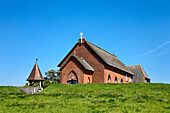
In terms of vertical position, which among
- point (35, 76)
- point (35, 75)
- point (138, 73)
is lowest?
point (35, 76)

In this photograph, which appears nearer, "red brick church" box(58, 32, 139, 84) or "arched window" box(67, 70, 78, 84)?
"red brick church" box(58, 32, 139, 84)

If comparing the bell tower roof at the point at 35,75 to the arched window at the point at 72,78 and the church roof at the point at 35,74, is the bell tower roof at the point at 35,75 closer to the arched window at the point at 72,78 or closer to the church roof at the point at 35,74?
the church roof at the point at 35,74

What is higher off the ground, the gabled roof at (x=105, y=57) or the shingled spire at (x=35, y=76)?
the gabled roof at (x=105, y=57)

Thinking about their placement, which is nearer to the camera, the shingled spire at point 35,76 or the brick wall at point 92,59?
the brick wall at point 92,59

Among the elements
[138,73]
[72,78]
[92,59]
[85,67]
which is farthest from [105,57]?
[138,73]

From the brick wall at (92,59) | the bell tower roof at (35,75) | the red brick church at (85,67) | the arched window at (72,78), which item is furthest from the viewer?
the bell tower roof at (35,75)

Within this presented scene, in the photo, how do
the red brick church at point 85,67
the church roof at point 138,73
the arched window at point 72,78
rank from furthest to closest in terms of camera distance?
the church roof at point 138,73
the arched window at point 72,78
the red brick church at point 85,67

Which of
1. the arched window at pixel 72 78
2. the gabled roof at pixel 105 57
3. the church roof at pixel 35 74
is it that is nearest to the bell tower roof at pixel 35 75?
the church roof at pixel 35 74

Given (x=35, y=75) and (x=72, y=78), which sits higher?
(x=35, y=75)

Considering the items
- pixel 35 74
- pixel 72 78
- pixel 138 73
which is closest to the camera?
pixel 72 78

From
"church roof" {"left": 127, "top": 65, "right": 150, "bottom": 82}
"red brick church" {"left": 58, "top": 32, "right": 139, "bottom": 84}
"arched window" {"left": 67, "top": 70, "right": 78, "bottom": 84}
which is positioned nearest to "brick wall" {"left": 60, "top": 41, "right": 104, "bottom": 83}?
"red brick church" {"left": 58, "top": 32, "right": 139, "bottom": 84}

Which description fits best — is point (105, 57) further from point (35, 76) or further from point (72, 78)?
point (35, 76)

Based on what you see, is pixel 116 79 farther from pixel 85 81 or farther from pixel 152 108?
pixel 152 108

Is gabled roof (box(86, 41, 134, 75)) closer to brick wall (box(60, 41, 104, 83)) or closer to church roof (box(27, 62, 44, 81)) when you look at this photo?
brick wall (box(60, 41, 104, 83))
